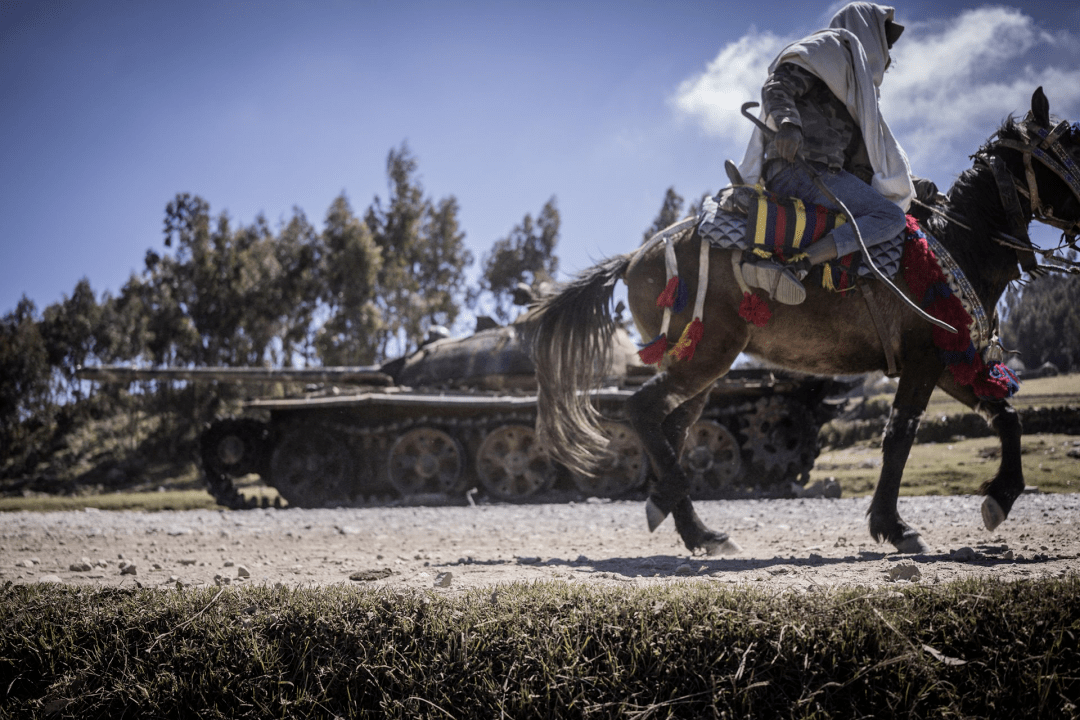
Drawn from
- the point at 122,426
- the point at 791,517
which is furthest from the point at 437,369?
the point at 122,426

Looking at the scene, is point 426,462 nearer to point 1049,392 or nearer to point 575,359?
point 575,359

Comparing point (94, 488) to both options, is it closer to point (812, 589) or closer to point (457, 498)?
point (457, 498)

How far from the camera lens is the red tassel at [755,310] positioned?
454cm

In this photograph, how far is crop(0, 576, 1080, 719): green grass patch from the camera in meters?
2.17

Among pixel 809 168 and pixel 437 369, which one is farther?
pixel 437 369

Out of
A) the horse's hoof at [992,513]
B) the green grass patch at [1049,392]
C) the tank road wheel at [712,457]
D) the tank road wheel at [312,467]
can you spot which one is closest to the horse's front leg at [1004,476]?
the horse's hoof at [992,513]

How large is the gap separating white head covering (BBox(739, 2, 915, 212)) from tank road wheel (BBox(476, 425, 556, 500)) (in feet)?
25.9

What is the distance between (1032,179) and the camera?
4805 mm

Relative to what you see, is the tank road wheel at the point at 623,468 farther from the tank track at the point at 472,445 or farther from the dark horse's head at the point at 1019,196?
the dark horse's head at the point at 1019,196

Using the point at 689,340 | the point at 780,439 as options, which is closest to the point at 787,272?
the point at 689,340

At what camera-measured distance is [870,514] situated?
437cm

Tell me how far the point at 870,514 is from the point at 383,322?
861 inches

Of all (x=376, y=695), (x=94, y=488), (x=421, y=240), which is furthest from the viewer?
(x=421, y=240)

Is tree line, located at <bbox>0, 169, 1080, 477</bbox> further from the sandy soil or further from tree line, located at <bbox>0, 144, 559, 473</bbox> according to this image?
the sandy soil
